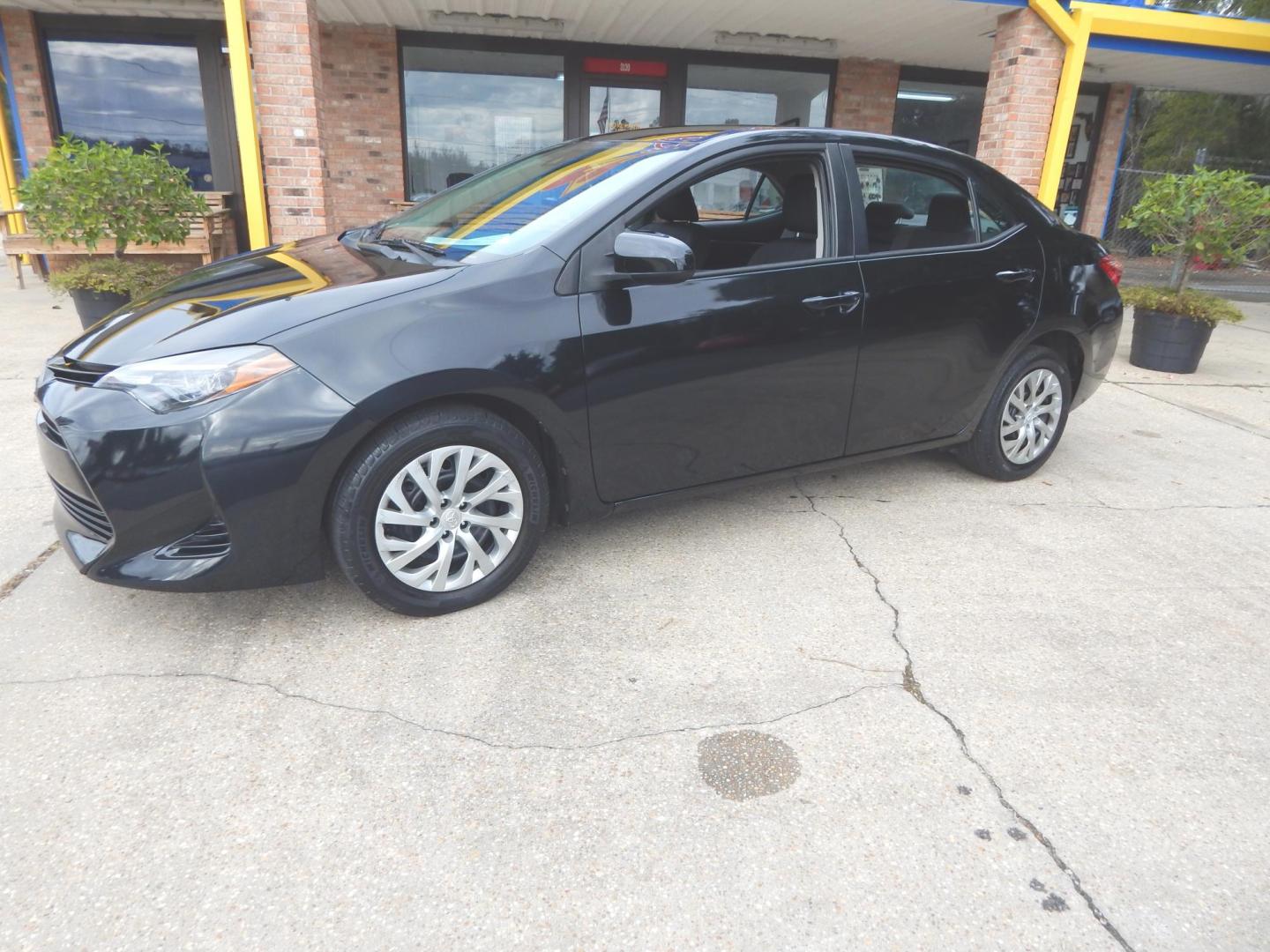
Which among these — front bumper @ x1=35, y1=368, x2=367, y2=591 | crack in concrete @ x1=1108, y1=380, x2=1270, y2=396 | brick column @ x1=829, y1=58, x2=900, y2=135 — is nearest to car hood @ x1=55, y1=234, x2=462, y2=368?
front bumper @ x1=35, y1=368, x2=367, y2=591

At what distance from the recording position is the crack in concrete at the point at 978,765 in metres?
1.87

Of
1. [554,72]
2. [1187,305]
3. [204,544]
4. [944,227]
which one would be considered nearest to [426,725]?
[204,544]

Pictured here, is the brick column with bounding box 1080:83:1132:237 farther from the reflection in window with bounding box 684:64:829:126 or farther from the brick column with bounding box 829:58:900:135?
the reflection in window with bounding box 684:64:829:126

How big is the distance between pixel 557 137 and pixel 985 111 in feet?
16.9

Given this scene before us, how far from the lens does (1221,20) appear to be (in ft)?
29.7

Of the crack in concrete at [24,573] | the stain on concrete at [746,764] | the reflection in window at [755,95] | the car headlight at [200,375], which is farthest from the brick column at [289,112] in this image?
the stain on concrete at [746,764]

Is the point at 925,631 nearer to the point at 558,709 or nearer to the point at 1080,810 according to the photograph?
the point at 1080,810

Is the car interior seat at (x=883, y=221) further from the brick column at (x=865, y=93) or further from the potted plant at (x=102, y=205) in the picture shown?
the brick column at (x=865, y=93)

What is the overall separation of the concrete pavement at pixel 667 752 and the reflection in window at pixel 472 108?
8124 millimetres

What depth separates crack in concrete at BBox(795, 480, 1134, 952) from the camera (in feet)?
6.14

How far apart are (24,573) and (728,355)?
2749 millimetres

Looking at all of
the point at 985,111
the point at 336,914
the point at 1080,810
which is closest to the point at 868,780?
the point at 1080,810

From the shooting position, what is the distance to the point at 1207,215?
6.98 meters

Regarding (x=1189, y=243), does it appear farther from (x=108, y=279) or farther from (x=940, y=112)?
(x=108, y=279)
